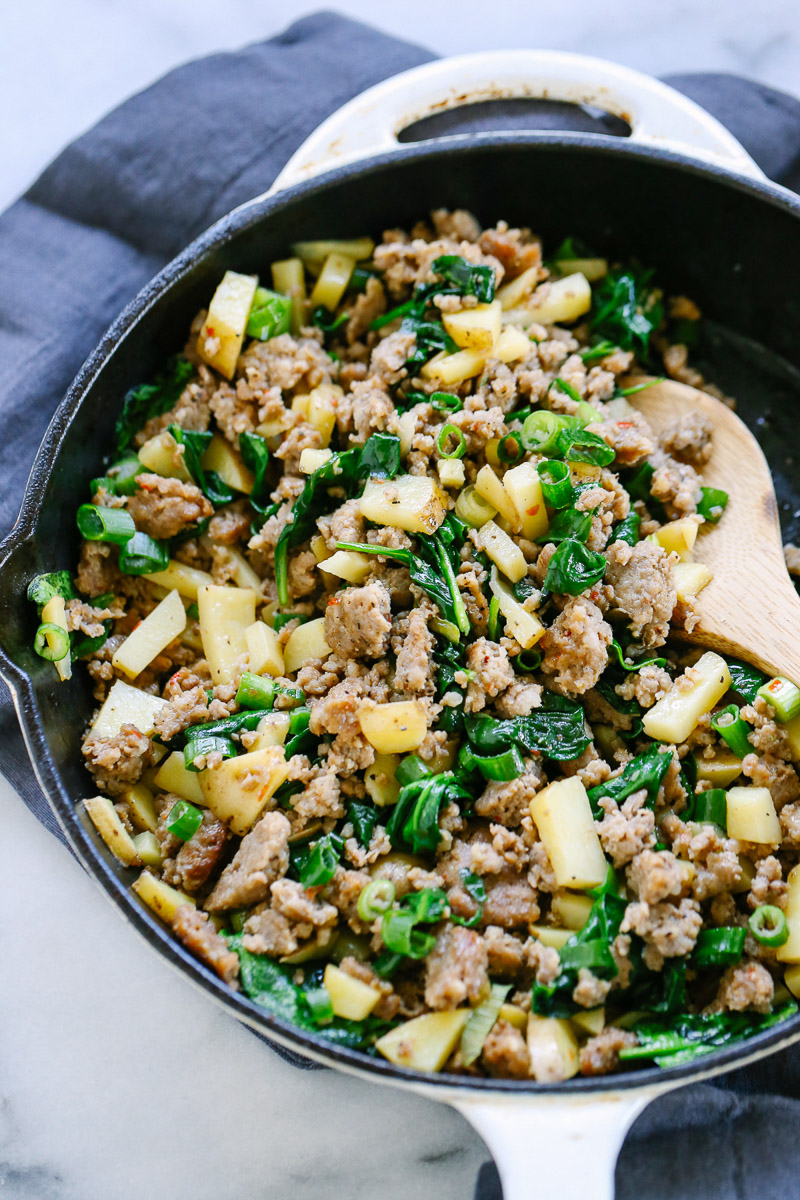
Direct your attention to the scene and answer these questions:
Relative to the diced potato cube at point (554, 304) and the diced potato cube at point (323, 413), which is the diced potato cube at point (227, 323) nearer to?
the diced potato cube at point (323, 413)

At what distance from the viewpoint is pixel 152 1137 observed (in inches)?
120

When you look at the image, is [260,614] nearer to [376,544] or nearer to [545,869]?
[376,544]

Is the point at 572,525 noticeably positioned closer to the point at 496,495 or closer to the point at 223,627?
the point at 496,495

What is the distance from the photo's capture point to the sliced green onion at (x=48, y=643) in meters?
2.84

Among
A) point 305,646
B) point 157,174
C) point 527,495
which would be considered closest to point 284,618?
point 305,646

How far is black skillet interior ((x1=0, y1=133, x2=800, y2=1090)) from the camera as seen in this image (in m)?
2.89

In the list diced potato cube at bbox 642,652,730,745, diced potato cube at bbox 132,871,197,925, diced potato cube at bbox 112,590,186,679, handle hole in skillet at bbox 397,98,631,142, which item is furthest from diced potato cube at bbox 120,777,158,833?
handle hole in skillet at bbox 397,98,631,142

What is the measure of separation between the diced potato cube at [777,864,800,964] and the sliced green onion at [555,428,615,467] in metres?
1.36

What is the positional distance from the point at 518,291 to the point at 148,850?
232 cm

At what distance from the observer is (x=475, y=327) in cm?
316

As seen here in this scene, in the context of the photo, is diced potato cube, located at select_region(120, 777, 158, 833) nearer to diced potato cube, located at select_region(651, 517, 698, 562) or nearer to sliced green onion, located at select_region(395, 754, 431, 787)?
sliced green onion, located at select_region(395, 754, 431, 787)

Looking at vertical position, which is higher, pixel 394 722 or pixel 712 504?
pixel 712 504

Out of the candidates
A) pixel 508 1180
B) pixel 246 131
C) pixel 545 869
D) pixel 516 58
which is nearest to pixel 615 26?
pixel 516 58

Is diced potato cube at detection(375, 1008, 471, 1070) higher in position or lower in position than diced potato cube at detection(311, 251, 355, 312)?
lower
